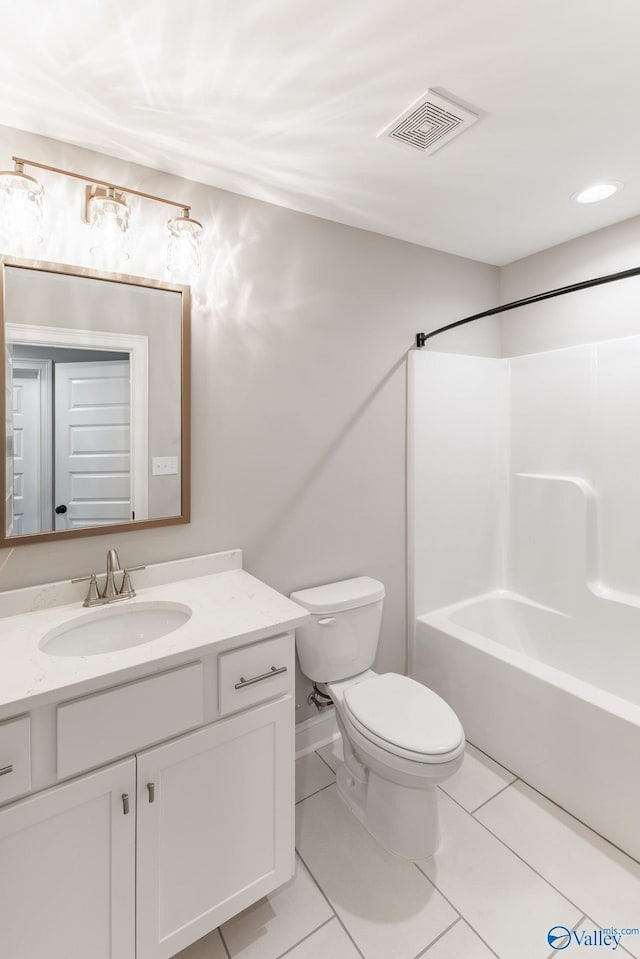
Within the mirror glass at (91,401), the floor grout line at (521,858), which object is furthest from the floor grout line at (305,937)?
the mirror glass at (91,401)

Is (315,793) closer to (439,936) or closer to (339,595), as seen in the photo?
(439,936)

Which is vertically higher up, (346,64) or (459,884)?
(346,64)

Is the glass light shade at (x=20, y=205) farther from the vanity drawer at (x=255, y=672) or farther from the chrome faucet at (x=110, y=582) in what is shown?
the vanity drawer at (x=255, y=672)

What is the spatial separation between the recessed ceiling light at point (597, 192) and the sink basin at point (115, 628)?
2188 mm

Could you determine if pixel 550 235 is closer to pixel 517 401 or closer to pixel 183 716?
pixel 517 401

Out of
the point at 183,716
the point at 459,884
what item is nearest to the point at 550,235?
the point at 183,716

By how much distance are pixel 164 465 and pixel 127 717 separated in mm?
825

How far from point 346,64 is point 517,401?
1.86 meters

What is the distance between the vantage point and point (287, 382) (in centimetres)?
188

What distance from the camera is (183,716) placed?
1133 millimetres

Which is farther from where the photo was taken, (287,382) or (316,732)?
(316,732)

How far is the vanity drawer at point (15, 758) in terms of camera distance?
0.92m

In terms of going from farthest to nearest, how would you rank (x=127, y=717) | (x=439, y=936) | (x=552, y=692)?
(x=552, y=692), (x=439, y=936), (x=127, y=717)

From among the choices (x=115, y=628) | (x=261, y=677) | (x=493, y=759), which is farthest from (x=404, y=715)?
(x=115, y=628)
